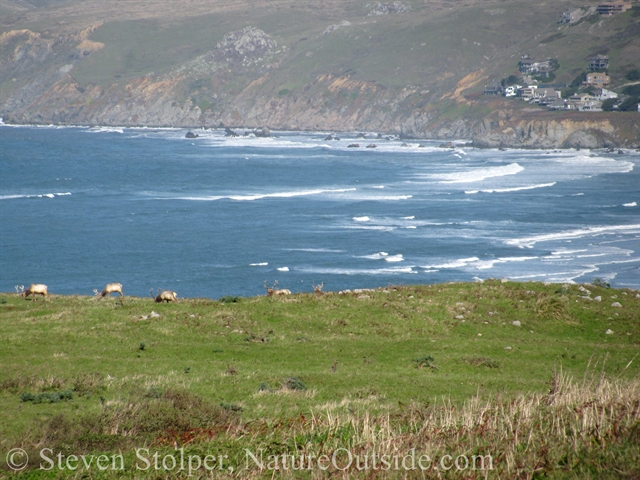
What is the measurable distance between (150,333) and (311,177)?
9733cm

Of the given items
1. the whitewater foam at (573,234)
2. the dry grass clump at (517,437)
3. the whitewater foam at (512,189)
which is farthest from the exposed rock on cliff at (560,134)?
the dry grass clump at (517,437)

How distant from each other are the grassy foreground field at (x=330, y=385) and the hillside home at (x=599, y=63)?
190772 mm

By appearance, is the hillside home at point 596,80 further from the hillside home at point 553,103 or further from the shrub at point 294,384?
the shrub at point 294,384

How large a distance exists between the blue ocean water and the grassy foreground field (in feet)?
86.0

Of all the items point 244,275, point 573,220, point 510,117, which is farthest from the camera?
point 510,117

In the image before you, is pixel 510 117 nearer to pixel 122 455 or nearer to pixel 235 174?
pixel 235 174

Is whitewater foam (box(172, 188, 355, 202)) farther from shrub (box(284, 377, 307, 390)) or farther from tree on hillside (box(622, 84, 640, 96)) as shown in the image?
tree on hillside (box(622, 84, 640, 96))

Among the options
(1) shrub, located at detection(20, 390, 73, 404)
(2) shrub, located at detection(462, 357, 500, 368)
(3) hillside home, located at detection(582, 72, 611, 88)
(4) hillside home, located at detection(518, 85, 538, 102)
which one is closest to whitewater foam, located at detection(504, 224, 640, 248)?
(2) shrub, located at detection(462, 357, 500, 368)

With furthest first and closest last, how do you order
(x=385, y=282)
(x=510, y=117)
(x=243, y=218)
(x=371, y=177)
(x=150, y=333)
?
(x=510, y=117) < (x=371, y=177) < (x=243, y=218) < (x=385, y=282) < (x=150, y=333)

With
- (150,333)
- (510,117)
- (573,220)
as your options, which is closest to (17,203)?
(573,220)

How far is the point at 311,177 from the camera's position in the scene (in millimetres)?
115438

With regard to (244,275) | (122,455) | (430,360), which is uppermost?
(122,455)

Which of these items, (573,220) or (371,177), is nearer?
(573,220)

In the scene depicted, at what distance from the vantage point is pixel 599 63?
19612 centimetres
